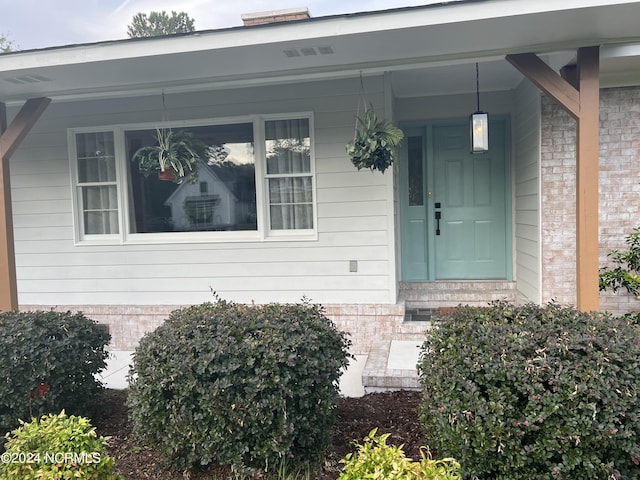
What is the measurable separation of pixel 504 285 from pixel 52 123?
18.9 ft

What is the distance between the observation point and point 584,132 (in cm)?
364

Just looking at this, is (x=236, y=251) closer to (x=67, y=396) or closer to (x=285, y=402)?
(x=67, y=396)

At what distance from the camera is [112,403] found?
Answer: 11.9 ft

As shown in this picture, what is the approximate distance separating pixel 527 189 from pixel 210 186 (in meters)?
3.58

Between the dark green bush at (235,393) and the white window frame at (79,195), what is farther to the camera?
the white window frame at (79,195)

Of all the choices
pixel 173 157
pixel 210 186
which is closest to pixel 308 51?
pixel 173 157

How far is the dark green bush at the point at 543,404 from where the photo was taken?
203 centimetres

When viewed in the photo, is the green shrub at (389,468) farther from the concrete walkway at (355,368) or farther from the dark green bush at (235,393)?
the concrete walkway at (355,368)

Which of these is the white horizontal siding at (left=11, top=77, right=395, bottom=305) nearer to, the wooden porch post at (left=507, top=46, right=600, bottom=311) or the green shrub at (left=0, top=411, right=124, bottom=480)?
the wooden porch post at (left=507, top=46, right=600, bottom=311)

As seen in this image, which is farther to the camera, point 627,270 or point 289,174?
point 289,174

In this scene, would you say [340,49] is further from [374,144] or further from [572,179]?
[572,179]

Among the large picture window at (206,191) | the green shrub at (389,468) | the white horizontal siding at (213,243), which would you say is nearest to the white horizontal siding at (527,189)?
the white horizontal siding at (213,243)

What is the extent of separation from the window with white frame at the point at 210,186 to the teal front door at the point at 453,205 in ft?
4.86

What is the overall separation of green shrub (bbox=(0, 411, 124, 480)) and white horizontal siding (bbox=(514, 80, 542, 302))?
4.19 metres
